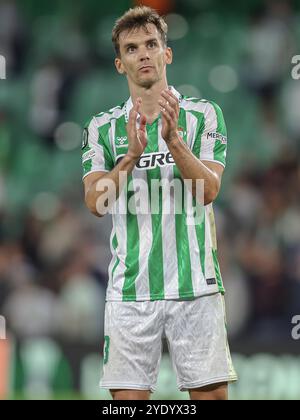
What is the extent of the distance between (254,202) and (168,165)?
4192mm

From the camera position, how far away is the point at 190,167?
3623mm

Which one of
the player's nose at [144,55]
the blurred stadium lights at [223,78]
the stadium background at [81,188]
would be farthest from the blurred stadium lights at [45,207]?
the player's nose at [144,55]

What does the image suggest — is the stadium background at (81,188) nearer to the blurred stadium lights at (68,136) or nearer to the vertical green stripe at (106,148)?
the blurred stadium lights at (68,136)

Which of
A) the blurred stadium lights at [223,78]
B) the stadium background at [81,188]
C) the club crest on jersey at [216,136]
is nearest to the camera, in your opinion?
the club crest on jersey at [216,136]

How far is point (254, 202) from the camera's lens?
7.96 meters

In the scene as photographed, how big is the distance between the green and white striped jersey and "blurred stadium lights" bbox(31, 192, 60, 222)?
435cm

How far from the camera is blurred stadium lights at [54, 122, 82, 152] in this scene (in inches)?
353

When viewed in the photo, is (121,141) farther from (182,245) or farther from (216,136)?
(182,245)

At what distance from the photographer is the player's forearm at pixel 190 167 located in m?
3.61

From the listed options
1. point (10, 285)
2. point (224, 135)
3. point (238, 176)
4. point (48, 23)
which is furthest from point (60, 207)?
point (224, 135)

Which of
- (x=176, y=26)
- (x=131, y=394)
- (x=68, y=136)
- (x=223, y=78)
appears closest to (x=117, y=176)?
(x=131, y=394)

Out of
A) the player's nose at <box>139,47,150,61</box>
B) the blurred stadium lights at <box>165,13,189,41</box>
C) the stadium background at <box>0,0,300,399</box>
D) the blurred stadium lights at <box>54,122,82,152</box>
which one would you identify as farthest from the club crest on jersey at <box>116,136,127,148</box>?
the blurred stadium lights at <box>165,13,189,41</box>

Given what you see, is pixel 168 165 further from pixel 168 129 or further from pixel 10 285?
pixel 10 285

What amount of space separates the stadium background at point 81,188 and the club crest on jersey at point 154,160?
282 cm
